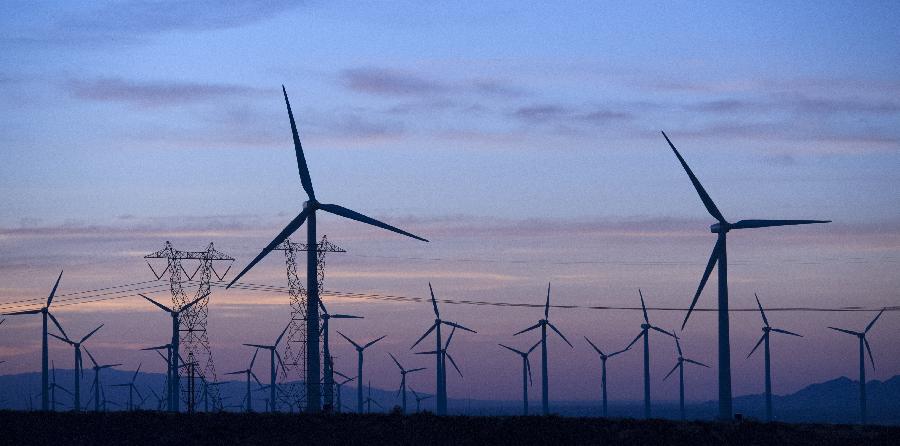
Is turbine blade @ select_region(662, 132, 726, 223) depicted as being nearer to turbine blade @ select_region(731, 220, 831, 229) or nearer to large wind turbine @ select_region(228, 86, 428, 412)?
turbine blade @ select_region(731, 220, 831, 229)

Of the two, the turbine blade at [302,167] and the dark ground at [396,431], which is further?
the turbine blade at [302,167]

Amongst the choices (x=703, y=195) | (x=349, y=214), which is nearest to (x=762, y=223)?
(x=703, y=195)

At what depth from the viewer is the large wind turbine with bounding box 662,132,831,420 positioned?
106m

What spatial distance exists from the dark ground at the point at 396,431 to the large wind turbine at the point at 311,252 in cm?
1563

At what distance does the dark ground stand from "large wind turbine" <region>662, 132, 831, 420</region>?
13554mm

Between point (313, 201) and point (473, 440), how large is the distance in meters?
42.8

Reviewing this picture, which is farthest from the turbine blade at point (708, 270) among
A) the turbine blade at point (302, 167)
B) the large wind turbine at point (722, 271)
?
the turbine blade at point (302, 167)

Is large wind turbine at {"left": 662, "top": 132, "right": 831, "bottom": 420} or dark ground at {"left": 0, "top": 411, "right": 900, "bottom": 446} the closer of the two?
dark ground at {"left": 0, "top": 411, "right": 900, "bottom": 446}

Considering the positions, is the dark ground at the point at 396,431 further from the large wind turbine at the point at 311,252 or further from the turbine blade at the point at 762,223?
the turbine blade at the point at 762,223

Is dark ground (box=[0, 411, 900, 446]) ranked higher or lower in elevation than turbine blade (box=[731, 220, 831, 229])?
lower

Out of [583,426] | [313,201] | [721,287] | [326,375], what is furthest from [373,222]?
[583,426]

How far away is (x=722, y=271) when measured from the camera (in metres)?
116

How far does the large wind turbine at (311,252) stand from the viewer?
108 meters

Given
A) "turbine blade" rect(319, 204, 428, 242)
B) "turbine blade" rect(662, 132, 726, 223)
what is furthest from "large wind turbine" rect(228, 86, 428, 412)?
"turbine blade" rect(662, 132, 726, 223)
